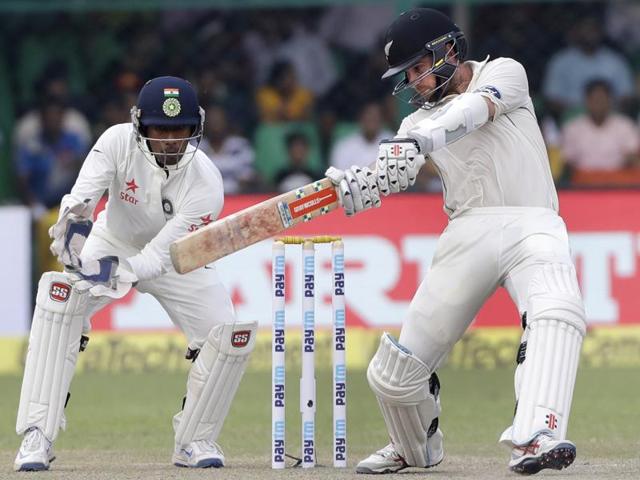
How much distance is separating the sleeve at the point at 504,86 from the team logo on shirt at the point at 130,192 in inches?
61.2

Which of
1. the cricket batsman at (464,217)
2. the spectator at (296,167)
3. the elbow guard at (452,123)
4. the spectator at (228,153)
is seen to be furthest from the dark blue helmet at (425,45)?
the spectator at (228,153)

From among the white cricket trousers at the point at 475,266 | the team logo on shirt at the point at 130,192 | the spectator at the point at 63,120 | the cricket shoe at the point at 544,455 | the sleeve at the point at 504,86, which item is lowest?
the cricket shoe at the point at 544,455

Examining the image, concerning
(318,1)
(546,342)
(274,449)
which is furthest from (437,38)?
(318,1)

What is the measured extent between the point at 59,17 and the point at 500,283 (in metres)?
9.47

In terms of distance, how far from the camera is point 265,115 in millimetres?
13922

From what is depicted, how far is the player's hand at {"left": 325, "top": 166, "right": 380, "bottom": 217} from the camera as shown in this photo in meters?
5.69

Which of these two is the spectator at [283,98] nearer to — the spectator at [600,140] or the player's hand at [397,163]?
the spectator at [600,140]

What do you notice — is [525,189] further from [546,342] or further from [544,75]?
[544,75]

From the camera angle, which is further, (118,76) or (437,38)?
(118,76)

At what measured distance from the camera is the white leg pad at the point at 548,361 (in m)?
5.45

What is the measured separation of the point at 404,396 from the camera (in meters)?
6.05

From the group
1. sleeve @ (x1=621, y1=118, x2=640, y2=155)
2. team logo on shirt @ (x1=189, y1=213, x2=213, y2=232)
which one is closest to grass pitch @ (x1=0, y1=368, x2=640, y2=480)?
team logo on shirt @ (x1=189, y1=213, x2=213, y2=232)

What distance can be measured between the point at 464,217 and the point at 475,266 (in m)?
0.21

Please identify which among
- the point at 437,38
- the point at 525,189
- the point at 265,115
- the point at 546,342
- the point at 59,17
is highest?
the point at 59,17
